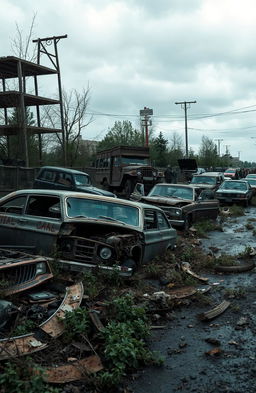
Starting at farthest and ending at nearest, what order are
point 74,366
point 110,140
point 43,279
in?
point 110,140, point 43,279, point 74,366

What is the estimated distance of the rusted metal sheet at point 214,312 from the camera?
522 cm

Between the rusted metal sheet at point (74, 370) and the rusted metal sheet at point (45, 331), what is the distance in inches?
13.5

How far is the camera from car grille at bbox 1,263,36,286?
16.4 ft

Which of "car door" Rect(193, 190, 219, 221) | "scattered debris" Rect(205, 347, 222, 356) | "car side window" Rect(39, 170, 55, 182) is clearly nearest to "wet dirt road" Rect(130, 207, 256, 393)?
"scattered debris" Rect(205, 347, 222, 356)

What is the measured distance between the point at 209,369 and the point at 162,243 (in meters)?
3.94

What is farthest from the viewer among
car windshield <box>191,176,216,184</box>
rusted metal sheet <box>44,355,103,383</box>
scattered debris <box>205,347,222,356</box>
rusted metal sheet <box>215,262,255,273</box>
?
car windshield <box>191,176,216,184</box>

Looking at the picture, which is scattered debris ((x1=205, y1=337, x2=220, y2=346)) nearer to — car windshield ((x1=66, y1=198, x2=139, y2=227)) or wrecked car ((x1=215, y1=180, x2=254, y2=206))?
car windshield ((x1=66, y1=198, x2=139, y2=227))

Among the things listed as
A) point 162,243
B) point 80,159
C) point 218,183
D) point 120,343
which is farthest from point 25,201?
point 80,159

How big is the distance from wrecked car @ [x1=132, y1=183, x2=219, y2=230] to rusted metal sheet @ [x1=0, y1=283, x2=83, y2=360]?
692 cm

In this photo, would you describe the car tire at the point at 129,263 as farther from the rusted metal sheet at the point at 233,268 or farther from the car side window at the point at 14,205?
the rusted metal sheet at the point at 233,268

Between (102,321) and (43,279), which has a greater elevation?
(43,279)

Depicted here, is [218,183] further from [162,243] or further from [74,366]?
[74,366]

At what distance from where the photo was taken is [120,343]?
3.95m

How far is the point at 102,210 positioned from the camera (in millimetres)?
6918
